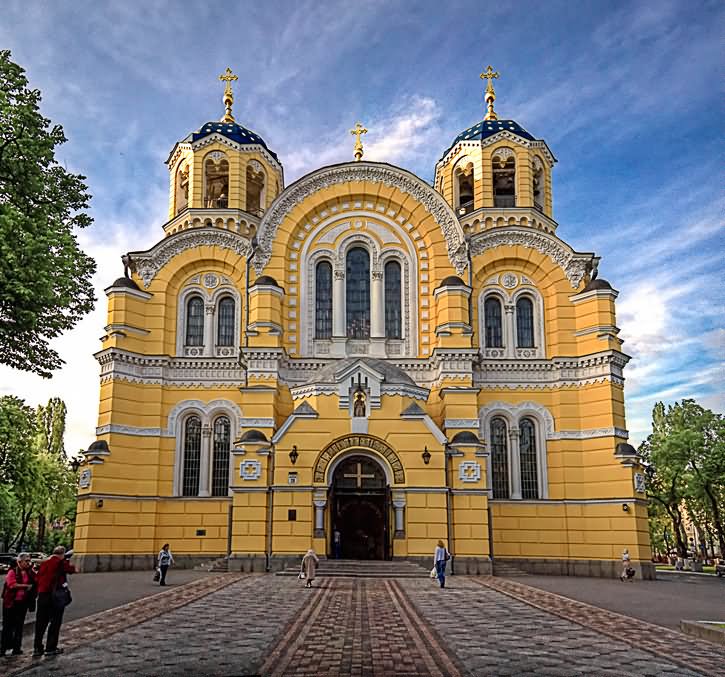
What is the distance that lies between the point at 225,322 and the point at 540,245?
565 inches

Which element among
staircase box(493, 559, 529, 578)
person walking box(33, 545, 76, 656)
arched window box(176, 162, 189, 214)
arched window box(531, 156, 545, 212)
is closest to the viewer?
person walking box(33, 545, 76, 656)

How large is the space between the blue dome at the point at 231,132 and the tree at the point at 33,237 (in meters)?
18.6

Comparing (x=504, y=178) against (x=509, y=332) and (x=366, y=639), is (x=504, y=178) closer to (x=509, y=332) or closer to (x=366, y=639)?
(x=509, y=332)

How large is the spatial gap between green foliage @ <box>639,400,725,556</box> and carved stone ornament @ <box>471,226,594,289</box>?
16.3 metres

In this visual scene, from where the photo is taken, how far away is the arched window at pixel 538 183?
123 ft

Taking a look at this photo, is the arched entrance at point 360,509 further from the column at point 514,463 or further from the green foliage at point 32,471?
the green foliage at point 32,471

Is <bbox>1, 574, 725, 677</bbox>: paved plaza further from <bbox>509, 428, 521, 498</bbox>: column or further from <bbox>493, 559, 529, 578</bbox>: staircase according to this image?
<bbox>509, 428, 521, 498</bbox>: column

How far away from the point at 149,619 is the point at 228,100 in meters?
29.7

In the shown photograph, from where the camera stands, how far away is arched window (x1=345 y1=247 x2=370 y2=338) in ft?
112

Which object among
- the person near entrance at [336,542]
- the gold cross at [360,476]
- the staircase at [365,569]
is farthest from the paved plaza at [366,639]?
the gold cross at [360,476]

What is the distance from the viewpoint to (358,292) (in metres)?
34.5

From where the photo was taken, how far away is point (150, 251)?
3456cm

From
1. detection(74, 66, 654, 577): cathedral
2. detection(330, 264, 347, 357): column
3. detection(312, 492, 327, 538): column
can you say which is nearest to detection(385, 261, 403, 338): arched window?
detection(74, 66, 654, 577): cathedral

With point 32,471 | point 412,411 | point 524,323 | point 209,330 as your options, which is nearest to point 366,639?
point 412,411
